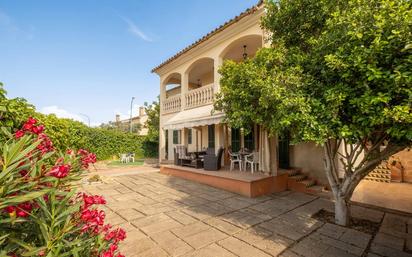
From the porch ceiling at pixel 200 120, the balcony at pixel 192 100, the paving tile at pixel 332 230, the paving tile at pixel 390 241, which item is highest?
the balcony at pixel 192 100

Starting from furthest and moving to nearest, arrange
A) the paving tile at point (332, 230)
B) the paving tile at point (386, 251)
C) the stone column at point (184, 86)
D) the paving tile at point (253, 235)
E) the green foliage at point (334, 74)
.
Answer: the stone column at point (184, 86)
the paving tile at point (332, 230)
the paving tile at point (253, 235)
the paving tile at point (386, 251)
the green foliage at point (334, 74)

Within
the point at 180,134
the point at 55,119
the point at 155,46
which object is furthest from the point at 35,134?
the point at 155,46

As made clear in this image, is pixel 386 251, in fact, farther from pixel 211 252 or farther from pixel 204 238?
pixel 204 238

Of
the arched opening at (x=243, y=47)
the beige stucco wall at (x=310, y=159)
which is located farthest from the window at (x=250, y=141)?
the arched opening at (x=243, y=47)

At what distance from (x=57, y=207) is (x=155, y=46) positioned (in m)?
22.5

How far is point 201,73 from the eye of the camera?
2283cm

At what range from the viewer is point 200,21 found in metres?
16.3

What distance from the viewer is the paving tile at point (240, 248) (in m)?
5.60

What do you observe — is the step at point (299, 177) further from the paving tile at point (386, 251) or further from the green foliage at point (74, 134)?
the green foliage at point (74, 134)

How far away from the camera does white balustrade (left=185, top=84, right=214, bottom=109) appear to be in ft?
55.8

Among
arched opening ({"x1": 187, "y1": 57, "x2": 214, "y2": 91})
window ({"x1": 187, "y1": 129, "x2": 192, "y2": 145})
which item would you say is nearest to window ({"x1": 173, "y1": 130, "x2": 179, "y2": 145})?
window ({"x1": 187, "y1": 129, "x2": 192, "y2": 145})

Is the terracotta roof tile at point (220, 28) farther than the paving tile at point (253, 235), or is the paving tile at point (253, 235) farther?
the terracotta roof tile at point (220, 28)

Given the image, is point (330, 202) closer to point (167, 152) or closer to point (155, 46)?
point (167, 152)

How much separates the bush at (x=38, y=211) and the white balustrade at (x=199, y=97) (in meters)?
14.1
